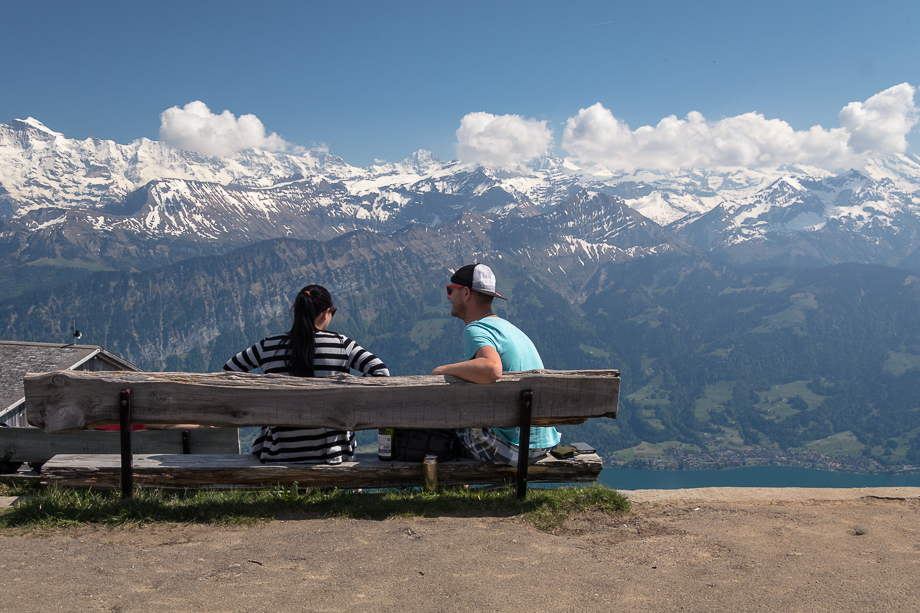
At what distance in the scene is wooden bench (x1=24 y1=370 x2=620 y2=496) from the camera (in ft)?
20.0

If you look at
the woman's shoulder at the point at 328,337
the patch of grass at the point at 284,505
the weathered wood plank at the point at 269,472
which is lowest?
the patch of grass at the point at 284,505

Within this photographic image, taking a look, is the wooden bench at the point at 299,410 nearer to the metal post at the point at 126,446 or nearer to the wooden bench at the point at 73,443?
the metal post at the point at 126,446

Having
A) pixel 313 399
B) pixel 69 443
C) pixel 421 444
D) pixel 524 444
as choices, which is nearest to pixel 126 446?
pixel 313 399

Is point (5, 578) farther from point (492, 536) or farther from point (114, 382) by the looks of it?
point (492, 536)

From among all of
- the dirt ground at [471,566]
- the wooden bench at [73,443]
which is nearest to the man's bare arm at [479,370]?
the dirt ground at [471,566]

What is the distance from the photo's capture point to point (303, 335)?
23.2 feet

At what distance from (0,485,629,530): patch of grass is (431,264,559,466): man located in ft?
1.63

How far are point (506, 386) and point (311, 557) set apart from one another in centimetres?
249

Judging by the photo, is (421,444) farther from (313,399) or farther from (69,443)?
(69,443)

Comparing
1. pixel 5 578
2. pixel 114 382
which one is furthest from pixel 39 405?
pixel 5 578

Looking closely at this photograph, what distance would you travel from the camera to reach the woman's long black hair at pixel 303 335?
275 inches

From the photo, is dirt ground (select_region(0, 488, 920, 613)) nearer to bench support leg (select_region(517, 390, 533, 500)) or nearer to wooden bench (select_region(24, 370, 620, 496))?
bench support leg (select_region(517, 390, 533, 500))

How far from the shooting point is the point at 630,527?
6.78 meters

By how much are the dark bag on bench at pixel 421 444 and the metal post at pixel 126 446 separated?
2760 mm
